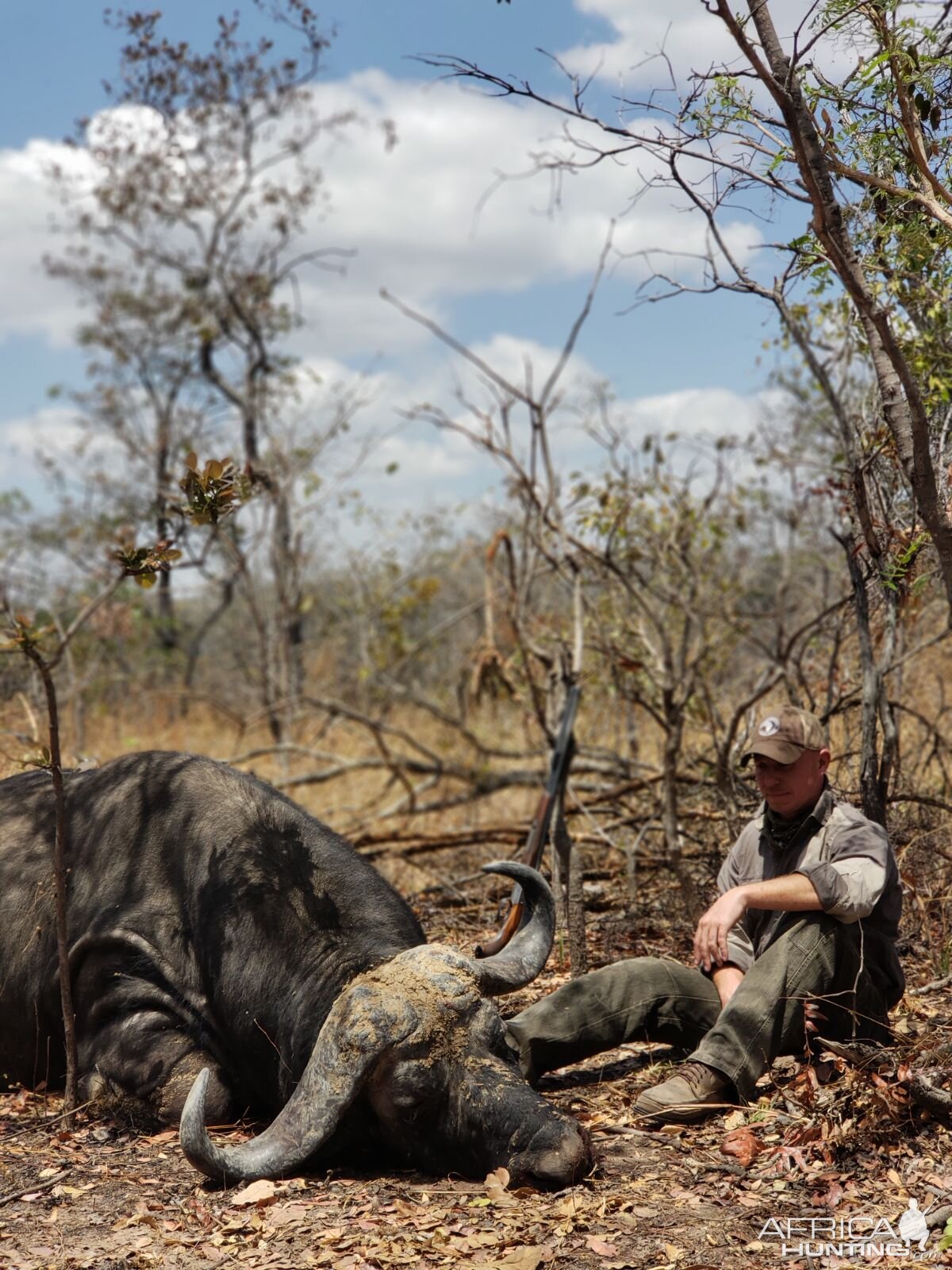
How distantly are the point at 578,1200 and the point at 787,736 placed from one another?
1.61 metres

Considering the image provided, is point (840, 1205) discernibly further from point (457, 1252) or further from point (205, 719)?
point (205, 719)

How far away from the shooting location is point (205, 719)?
19.2 meters

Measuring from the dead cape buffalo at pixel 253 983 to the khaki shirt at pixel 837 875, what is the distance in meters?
0.75

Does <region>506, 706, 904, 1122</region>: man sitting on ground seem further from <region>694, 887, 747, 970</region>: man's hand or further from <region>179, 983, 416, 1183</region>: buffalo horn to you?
<region>179, 983, 416, 1183</region>: buffalo horn

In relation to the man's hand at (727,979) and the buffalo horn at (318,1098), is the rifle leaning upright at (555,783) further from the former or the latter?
Result: the buffalo horn at (318,1098)

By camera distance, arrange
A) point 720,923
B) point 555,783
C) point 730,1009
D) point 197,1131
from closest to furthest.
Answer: point 197,1131 < point 730,1009 < point 720,923 < point 555,783

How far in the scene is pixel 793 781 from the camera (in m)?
4.27

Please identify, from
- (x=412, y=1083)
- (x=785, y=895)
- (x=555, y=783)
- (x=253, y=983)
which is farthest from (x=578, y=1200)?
(x=555, y=783)

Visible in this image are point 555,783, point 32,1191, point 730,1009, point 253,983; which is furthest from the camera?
point 555,783

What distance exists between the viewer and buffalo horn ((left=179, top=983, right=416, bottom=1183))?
11.4ft

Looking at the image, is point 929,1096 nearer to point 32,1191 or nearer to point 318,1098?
point 318,1098

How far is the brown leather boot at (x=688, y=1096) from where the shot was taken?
396 cm

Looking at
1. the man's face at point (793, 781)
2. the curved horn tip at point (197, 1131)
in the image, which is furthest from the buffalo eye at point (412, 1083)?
the man's face at point (793, 781)

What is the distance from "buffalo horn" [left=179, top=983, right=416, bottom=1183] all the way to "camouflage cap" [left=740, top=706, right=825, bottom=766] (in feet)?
4.79
